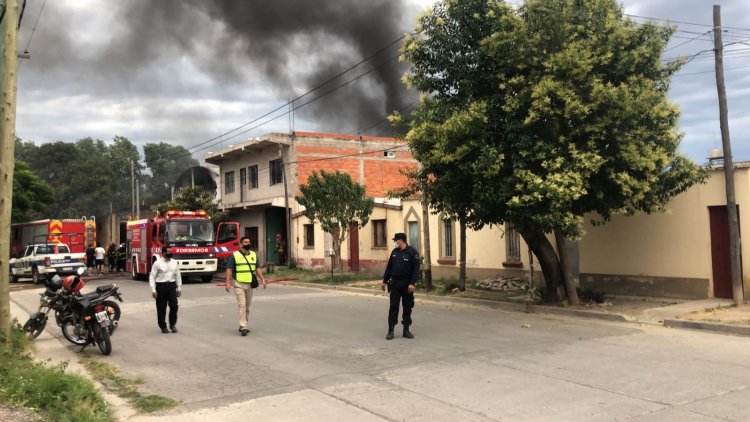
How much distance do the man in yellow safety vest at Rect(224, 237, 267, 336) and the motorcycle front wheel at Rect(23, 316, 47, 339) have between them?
3151mm

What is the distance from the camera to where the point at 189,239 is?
24.3 metres

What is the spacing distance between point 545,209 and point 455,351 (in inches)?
160

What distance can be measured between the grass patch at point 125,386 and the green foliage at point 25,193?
31.3 meters

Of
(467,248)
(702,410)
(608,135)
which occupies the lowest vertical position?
(702,410)

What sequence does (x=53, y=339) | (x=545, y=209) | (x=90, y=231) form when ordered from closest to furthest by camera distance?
(x=53, y=339)
(x=545, y=209)
(x=90, y=231)

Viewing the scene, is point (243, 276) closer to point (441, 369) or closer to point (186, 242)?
point (441, 369)

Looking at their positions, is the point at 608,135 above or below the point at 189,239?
above

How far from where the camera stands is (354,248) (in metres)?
26.4

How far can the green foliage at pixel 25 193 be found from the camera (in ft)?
116

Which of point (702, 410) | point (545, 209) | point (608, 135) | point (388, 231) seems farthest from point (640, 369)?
point (388, 231)

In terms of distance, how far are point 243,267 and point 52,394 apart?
4.89 m

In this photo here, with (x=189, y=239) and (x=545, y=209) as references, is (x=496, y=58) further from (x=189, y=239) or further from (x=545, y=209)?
(x=189, y=239)

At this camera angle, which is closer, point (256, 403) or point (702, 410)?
point (702, 410)

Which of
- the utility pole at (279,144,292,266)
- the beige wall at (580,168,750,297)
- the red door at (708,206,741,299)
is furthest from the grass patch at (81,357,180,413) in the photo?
the utility pole at (279,144,292,266)
